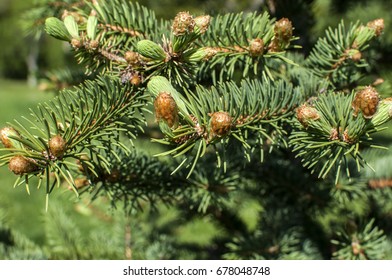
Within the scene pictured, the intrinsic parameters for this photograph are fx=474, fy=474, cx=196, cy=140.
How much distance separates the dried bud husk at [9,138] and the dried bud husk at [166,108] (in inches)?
7.4

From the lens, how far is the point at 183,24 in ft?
2.00

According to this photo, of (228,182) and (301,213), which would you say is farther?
(301,213)

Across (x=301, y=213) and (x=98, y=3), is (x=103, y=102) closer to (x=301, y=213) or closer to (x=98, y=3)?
(x=98, y=3)

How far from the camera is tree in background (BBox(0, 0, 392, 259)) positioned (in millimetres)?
619

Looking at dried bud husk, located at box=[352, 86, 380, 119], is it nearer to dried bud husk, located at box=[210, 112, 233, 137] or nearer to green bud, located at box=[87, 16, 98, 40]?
dried bud husk, located at box=[210, 112, 233, 137]

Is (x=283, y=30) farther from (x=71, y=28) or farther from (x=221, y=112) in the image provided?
(x=71, y=28)

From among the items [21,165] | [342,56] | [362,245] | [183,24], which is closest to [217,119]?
[183,24]

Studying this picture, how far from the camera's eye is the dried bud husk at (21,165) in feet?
→ 1.89

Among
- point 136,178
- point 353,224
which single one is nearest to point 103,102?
point 136,178

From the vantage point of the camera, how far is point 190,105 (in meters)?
0.63

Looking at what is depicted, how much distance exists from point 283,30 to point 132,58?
0.74 ft

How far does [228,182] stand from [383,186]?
0.43 metres

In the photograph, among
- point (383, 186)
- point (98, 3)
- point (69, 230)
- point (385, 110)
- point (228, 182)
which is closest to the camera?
point (385, 110)

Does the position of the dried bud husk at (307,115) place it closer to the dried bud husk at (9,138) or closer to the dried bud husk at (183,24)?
the dried bud husk at (183,24)
